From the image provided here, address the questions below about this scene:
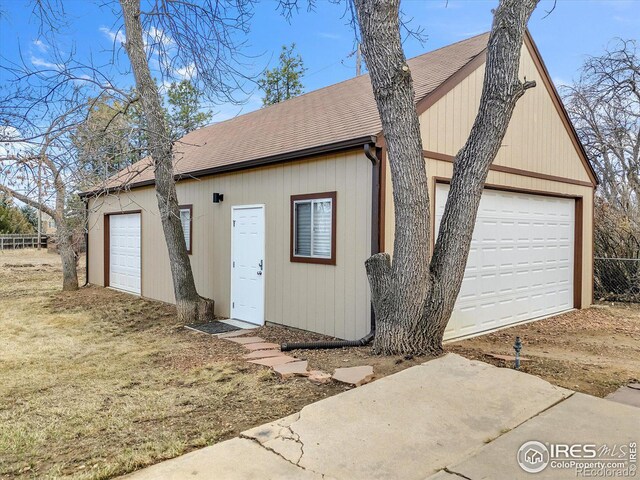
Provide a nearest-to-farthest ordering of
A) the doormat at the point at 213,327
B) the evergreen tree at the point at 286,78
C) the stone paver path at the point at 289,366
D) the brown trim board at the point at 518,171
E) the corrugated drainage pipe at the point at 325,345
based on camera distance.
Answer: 1. the stone paver path at the point at 289,366
2. the corrugated drainage pipe at the point at 325,345
3. the brown trim board at the point at 518,171
4. the doormat at the point at 213,327
5. the evergreen tree at the point at 286,78

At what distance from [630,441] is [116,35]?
8.89 metres

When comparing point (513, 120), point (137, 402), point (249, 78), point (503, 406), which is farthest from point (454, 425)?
point (249, 78)

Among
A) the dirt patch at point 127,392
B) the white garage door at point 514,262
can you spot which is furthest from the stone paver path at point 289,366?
the white garage door at point 514,262

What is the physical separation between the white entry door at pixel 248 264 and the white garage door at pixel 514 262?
294 cm

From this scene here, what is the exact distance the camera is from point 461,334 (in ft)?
22.1

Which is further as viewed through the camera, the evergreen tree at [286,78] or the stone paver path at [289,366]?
the evergreen tree at [286,78]

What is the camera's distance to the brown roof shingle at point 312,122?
6.69 metres

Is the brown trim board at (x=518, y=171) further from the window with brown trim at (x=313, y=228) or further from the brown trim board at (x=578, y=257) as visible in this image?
the window with brown trim at (x=313, y=228)

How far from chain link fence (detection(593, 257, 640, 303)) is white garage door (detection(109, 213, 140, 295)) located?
1096cm

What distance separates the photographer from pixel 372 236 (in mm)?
5754

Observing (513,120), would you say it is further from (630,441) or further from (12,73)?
(12,73)

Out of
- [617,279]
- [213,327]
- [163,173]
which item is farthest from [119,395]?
[617,279]

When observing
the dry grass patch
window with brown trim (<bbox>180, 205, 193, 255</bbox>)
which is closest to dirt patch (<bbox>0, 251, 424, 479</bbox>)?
the dry grass patch

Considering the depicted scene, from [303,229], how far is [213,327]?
2.25 m
